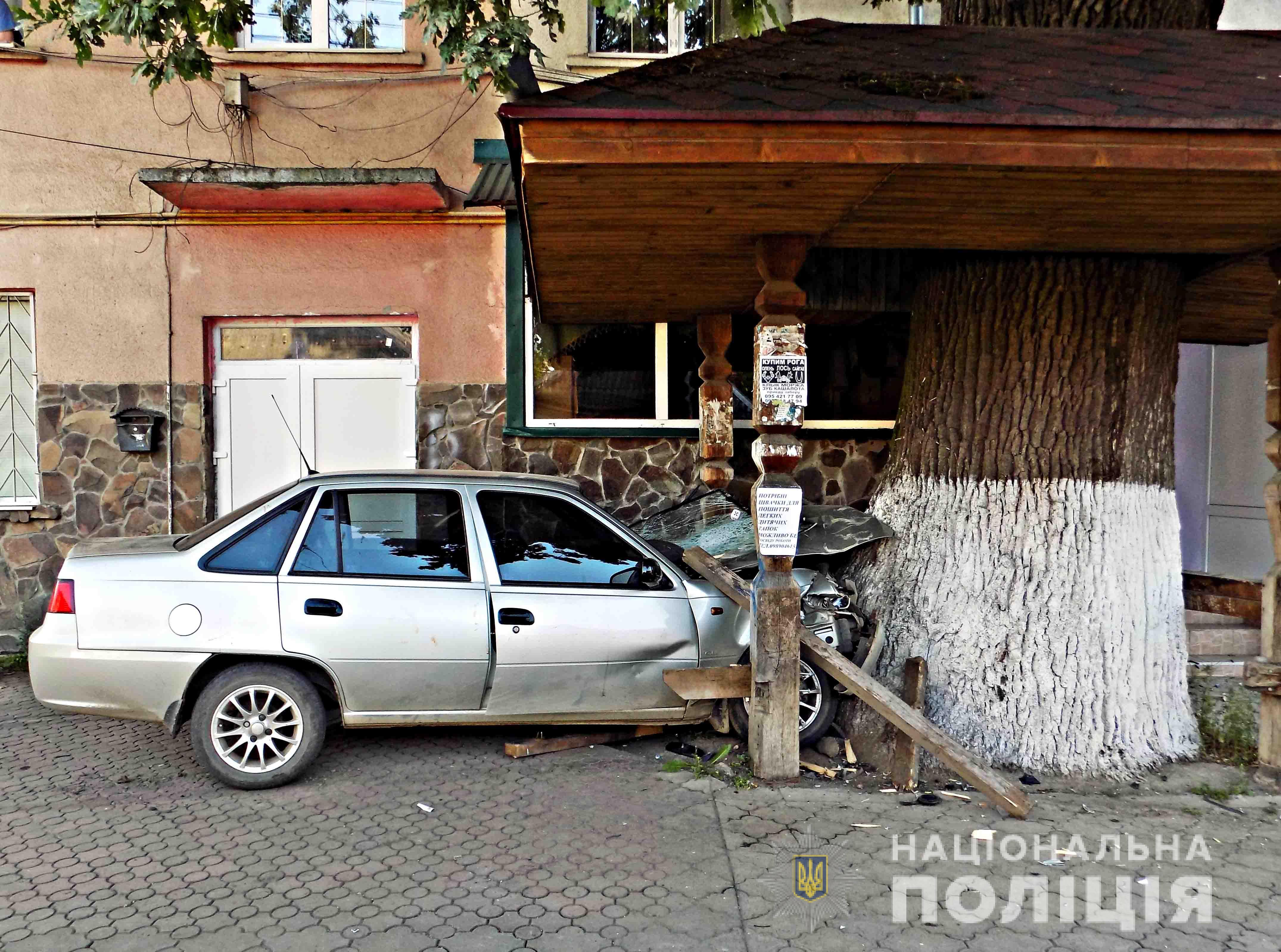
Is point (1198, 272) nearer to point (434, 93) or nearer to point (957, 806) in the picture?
point (957, 806)

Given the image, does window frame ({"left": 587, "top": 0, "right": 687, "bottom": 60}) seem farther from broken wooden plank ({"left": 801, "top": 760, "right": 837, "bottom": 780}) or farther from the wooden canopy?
broken wooden plank ({"left": 801, "top": 760, "right": 837, "bottom": 780})

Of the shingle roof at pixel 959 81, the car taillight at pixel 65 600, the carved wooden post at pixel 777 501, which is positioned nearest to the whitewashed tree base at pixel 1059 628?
the carved wooden post at pixel 777 501

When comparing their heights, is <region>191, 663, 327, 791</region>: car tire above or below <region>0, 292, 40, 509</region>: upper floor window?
below

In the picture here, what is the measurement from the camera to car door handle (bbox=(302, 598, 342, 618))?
4898 millimetres

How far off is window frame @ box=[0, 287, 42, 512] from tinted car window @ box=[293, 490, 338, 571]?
482 centimetres

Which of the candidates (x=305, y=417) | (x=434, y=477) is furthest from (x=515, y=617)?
(x=305, y=417)

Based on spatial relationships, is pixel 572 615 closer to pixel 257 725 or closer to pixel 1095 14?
pixel 257 725

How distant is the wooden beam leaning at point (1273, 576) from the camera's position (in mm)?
4973

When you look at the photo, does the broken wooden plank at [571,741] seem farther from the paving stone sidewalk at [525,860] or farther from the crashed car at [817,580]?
the crashed car at [817,580]

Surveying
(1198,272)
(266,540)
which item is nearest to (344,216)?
(266,540)

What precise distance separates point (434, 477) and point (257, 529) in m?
0.95

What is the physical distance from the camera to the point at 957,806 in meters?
4.73

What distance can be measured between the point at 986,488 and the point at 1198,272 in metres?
1.79

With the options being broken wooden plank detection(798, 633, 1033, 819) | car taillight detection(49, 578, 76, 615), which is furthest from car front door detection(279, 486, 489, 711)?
broken wooden plank detection(798, 633, 1033, 819)
